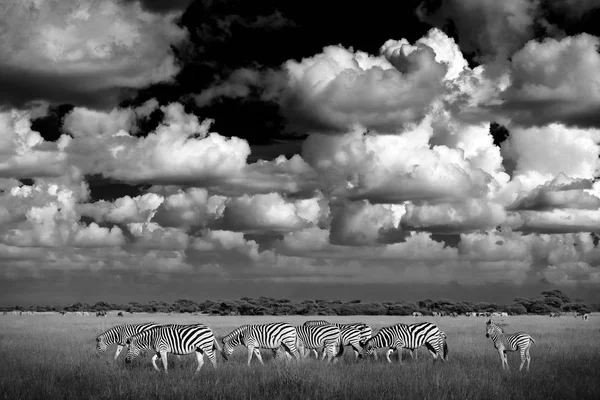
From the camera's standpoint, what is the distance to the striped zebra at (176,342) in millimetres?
21359

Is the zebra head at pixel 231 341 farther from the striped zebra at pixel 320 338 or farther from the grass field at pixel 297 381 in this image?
the striped zebra at pixel 320 338

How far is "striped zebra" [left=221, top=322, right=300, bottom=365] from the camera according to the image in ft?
78.5

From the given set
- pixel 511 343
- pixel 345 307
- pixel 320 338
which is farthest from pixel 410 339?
pixel 345 307

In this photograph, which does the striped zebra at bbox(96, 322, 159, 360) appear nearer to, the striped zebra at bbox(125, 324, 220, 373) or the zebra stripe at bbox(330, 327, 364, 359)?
the striped zebra at bbox(125, 324, 220, 373)

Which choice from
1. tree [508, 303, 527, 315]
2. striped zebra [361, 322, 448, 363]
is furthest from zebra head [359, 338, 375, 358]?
tree [508, 303, 527, 315]

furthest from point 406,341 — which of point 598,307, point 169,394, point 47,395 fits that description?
point 598,307

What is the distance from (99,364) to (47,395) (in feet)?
27.0

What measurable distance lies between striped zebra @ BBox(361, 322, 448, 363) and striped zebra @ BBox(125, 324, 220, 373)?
23.0 feet

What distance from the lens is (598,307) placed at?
139m

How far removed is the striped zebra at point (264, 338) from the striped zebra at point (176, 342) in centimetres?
217

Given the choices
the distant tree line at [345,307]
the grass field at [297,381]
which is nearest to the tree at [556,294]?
the distant tree line at [345,307]

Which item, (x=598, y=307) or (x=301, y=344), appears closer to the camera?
(x=301, y=344)

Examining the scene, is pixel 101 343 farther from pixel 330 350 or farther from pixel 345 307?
pixel 345 307

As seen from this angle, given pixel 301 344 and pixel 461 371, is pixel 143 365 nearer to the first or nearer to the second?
pixel 301 344
